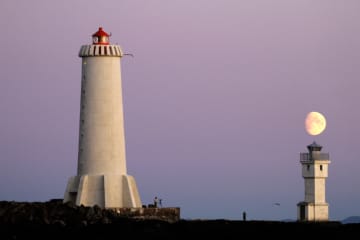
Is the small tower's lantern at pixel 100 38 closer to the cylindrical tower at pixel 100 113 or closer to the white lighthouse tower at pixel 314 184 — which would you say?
the cylindrical tower at pixel 100 113

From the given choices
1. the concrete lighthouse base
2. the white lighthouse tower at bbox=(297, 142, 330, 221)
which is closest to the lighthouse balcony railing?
the white lighthouse tower at bbox=(297, 142, 330, 221)

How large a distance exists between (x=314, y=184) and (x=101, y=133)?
17.9 metres

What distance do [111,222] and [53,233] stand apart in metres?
1.94

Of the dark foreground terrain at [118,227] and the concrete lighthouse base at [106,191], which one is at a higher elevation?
the concrete lighthouse base at [106,191]

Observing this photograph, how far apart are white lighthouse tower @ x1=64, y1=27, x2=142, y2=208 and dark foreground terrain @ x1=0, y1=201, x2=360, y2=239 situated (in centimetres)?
258

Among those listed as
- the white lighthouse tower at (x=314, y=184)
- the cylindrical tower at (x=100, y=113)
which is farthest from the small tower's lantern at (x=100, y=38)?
the white lighthouse tower at (x=314, y=184)

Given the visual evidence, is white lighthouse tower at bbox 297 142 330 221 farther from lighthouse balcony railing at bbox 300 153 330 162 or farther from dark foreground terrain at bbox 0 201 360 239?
dark foreground terrain at bbox 0 201 360 239

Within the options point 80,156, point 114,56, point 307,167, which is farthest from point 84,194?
point 307,167

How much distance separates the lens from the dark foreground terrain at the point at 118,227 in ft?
156

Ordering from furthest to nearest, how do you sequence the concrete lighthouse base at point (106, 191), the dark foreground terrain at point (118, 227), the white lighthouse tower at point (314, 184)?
the white lighthouse tower at point (314, 184) < the concrete lighthouse base at point (106, 191) < the dark foreground terrain at point (118, 227)

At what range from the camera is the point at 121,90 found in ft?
185

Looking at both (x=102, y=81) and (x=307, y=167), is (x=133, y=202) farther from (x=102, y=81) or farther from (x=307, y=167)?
(x=307, y=167)

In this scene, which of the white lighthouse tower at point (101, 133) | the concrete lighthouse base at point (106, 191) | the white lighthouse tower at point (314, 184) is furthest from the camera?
the white lighthouse tower at point (314, 184)

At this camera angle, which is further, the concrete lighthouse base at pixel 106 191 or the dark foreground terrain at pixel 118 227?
the concrete lighthouse base at pixel 106 191
